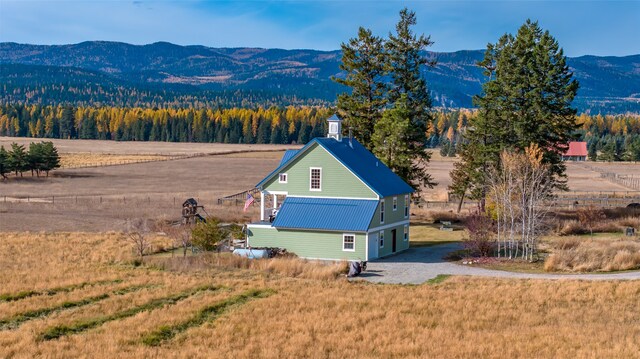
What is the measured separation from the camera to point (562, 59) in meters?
60.9

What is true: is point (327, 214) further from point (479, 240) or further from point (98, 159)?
point (98, 159)

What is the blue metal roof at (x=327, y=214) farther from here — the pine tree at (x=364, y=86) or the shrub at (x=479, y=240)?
the pine tree at (x=364, y=86)

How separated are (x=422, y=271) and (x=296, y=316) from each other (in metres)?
16.3

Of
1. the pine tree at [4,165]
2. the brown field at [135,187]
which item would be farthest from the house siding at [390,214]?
the pine tree at [4,165]

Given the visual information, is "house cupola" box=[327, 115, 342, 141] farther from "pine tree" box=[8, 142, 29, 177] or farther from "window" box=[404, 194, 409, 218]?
"pine tree" box=[8, 142, 29, 177]

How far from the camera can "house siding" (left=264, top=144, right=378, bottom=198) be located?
4797 cm

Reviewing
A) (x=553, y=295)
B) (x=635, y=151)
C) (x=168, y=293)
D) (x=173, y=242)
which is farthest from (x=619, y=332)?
(x=635, y=151)

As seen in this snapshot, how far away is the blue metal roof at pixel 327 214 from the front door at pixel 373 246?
129 cm

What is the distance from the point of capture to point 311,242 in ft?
153

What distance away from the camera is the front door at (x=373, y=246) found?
46.4 m

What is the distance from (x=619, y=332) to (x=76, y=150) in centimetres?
16274

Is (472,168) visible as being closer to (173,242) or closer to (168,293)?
(173,242)

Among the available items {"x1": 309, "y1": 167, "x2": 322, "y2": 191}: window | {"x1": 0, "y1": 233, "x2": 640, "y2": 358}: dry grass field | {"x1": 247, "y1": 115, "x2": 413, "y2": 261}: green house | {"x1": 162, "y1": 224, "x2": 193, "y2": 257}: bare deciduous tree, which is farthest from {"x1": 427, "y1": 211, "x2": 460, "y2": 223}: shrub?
{"x1": 0, "y1": 233, "x2": 640, "y2": 358}: dry grass field

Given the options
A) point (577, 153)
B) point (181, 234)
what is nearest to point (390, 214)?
point (181, 234)
